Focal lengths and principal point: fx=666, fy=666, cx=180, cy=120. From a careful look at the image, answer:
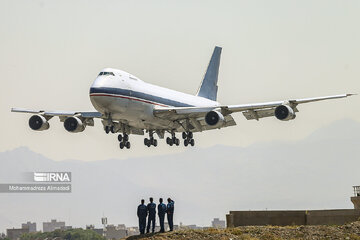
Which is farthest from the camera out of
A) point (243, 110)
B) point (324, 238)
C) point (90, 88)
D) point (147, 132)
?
point (147, 132)

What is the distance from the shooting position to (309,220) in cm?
4212

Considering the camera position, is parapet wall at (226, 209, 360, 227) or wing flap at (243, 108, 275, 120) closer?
parapet wall at (226, 209, 360, 227)

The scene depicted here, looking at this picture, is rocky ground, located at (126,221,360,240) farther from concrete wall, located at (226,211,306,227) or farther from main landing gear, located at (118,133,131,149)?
main landing gear, located at (118,133,131,149)

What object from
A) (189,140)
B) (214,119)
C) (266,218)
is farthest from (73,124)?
(266,218)

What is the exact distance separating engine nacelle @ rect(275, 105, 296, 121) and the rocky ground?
22521 millimetres

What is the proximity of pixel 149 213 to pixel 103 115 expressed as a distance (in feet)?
73.2

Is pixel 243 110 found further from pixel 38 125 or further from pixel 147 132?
pixel 38 125

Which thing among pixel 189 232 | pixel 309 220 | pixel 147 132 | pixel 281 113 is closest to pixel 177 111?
pixel 147 132

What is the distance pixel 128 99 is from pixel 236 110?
35.3 feet

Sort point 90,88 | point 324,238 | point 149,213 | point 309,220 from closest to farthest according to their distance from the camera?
point 324,238
point 149,213
point 309,220
point 90,88

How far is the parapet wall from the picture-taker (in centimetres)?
4162

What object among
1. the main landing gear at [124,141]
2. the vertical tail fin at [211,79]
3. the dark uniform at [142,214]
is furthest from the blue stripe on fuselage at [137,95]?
the dark uniform at [142,214]

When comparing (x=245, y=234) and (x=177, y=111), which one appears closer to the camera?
(x=245, y=234)

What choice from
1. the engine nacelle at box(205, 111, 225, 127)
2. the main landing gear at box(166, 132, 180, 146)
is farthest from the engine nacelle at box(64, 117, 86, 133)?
the engine nacelle at box(205, 111, 225, 127)
